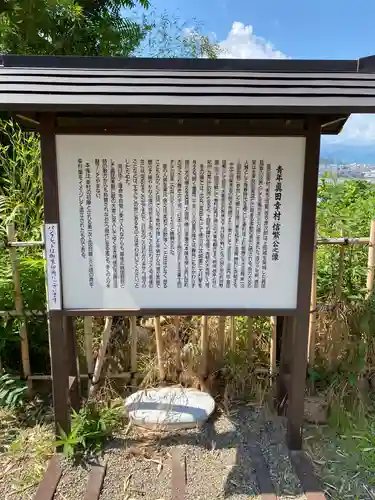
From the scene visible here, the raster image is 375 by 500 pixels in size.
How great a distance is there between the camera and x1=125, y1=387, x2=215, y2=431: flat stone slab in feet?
10.5

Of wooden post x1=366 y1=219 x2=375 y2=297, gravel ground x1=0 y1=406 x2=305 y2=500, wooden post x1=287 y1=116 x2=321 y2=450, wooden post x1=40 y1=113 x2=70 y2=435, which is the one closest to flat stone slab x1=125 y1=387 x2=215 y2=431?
gravel ground x1=0 y1=406 x2=305 y2=500

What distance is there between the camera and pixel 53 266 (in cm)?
274

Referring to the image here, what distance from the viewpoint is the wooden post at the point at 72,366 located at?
10.7 ft

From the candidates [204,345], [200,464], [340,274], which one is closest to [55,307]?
[204,345]

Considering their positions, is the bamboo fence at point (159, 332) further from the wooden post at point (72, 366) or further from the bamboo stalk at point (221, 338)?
the wooden post at point (72, 366)

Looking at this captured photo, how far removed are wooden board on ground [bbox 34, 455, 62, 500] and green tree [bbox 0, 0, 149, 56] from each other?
6.87 meters

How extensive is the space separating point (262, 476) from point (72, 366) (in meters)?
1.65

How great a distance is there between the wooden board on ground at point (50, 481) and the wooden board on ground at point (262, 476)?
51.1 inches

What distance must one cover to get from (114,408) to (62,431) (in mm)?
475

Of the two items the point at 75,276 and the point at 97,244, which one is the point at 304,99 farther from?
Answer: the point at 75,276

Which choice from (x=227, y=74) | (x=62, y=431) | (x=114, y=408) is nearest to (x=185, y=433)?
(x=114, y=408)

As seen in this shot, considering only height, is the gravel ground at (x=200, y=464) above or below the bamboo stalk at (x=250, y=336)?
below

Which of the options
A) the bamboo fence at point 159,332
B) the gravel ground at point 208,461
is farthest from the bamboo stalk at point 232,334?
the gravel ground at point 208,461

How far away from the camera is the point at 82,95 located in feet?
7.59
